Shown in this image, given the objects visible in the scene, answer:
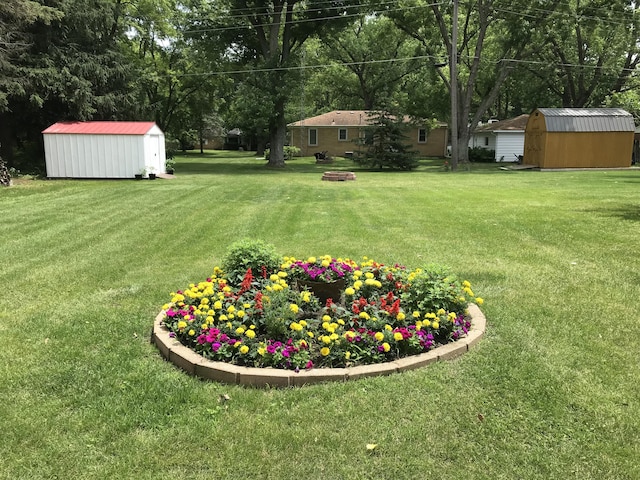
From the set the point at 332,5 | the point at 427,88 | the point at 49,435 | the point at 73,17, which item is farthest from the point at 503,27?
the point at 49,435

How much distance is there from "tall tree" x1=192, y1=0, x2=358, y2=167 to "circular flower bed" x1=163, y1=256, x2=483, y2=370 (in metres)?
23.7

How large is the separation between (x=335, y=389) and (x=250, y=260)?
6.56 feet

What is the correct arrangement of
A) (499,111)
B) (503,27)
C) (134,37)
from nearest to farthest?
(503,27)
(134,37)
(499,111)

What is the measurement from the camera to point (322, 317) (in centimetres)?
410

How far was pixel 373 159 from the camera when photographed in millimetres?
28938

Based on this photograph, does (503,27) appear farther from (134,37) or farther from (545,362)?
(545,362)

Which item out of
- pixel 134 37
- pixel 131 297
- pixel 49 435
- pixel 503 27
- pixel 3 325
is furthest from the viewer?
pixel 134 37

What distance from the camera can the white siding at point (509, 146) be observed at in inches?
1427

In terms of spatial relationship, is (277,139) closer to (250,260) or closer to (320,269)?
(250,260)

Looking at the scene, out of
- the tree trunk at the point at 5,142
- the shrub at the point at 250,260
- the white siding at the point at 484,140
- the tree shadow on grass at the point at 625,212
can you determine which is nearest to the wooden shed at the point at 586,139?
the white siding at the point at 484,140

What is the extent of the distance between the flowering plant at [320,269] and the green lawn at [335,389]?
1361 millimetres

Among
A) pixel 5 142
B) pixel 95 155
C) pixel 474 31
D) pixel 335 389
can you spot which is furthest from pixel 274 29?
pixel 335 389

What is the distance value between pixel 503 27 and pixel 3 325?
1327 inches

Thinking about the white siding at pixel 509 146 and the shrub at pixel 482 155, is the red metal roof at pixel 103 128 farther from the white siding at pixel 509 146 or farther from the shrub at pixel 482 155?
the white siding at pixel 509 146
